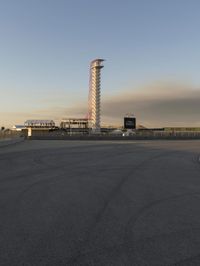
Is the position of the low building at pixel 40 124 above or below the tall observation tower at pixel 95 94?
below

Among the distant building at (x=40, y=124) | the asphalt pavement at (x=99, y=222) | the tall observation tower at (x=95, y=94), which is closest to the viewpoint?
the asphalt pavement at (x=99, y=222)

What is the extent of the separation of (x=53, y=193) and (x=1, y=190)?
5.15 ft

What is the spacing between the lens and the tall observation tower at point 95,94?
130 meters

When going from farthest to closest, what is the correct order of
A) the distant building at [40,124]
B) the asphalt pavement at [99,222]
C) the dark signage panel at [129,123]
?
the distant building at [40,124] < the dark signage panel at [129,123] < the asphalt pavement at [99,222]

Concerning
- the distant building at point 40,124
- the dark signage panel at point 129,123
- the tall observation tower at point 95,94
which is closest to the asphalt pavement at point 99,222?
the dark signage panel at point 129,123

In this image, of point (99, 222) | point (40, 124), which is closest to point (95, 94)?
point (40, 124)

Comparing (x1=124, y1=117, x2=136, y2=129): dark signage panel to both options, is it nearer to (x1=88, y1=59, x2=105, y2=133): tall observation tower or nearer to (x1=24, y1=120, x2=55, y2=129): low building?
(x1=88, y1=59, x2=105, y2=133): tall observation tower

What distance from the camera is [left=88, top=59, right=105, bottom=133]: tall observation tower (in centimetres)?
12988

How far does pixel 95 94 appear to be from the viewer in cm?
12950

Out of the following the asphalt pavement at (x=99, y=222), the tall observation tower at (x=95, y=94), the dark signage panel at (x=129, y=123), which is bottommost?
the asphalt pavement at (x=99, y=222)

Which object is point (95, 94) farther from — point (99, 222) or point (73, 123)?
point (99, 222)

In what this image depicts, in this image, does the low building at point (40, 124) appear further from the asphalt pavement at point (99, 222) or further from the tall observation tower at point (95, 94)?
the asphalt pavement at point (99, 222)

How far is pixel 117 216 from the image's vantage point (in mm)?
7449

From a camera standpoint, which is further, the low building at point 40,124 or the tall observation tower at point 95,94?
the low building at point 40,124
